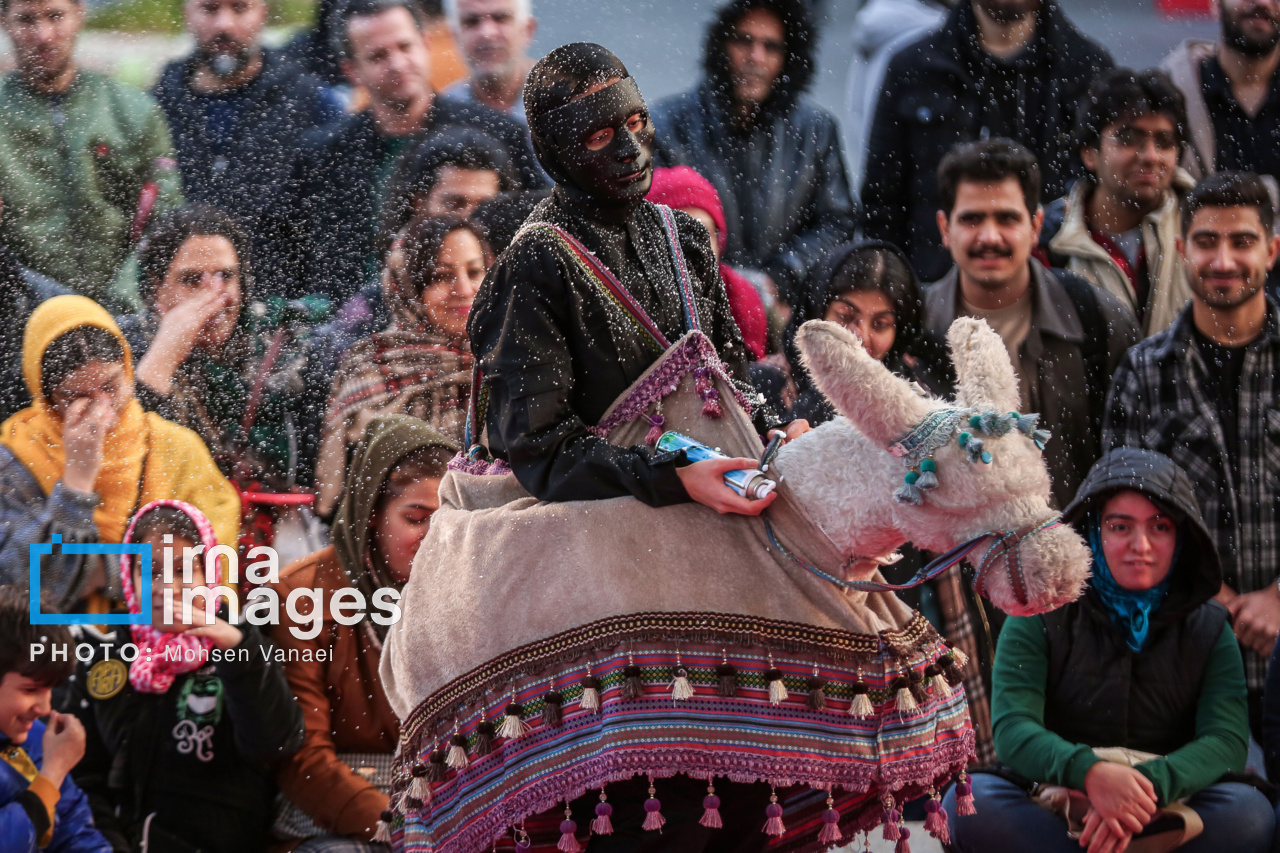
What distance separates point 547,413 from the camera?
2.47 m

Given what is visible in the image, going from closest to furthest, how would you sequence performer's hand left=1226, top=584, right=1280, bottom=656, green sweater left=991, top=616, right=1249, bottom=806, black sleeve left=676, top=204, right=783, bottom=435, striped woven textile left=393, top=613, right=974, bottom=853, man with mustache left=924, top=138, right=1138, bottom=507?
striped woven textile left=393, top=613, right=974, bottom=853 → black sleeve left=676, top=204, right=783, bottom=435 → green sweater left=991, top=616, right=1249, bottom=806 → performer's hand left=1226, top=584, right=1280, bottom=656 → man with mustache left=924, top=138, right=1138, bottom=507

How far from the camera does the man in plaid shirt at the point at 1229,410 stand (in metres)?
4.39

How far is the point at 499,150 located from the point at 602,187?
2760 mm

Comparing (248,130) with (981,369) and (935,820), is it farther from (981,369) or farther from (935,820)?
(935,820)

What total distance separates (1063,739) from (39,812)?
2.65 metres

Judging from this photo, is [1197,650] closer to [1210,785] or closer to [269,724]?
[1210,785]

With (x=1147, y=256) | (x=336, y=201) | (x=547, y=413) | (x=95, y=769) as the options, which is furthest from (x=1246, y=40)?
(x=95, y=769)

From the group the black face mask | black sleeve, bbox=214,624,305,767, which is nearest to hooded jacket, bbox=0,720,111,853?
black sleeve, bbox=214,624,305,767

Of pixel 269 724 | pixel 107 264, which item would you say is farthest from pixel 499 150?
pixel 269 724

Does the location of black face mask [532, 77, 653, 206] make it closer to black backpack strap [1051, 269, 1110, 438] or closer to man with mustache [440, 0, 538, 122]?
black backpack strap [1051, 269, 1110, 438]

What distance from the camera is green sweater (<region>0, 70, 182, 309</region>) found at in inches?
207

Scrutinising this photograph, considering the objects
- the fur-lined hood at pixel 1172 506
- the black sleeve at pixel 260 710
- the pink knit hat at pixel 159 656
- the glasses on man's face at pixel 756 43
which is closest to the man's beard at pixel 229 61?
the glasses on man's face at pixel 756 43

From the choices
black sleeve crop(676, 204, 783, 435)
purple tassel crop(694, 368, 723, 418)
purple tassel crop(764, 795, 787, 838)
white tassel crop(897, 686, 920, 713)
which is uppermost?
black sleeve crop(676, 204, 783, 435)

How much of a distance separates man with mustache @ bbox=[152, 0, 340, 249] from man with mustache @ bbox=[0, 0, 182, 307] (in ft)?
0.31
